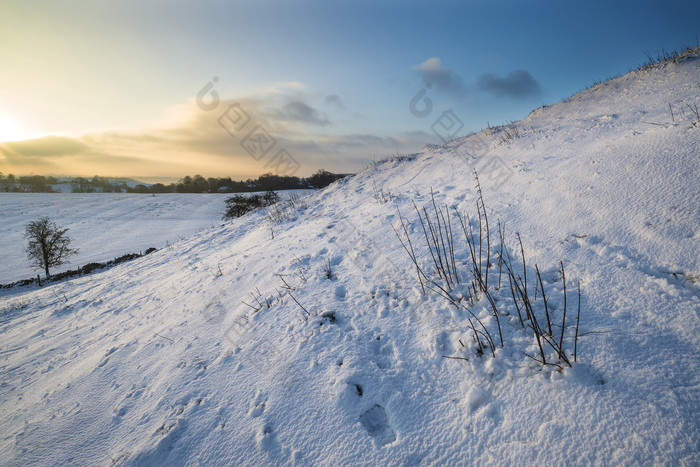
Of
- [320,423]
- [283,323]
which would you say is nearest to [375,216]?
[283,323]

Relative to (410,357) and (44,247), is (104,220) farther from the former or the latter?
(410,357)

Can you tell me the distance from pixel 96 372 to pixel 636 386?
5.91 metres

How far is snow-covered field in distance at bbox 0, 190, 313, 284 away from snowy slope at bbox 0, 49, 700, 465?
79.8ft

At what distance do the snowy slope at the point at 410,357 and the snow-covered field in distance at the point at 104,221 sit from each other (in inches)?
958

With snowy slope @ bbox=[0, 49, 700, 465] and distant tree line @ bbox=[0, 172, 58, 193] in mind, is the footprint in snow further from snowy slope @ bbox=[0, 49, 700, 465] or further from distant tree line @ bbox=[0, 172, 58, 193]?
distant tree line @ bbox=[0, 172, 58, 193]

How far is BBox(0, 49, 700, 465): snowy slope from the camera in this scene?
5.53 ft

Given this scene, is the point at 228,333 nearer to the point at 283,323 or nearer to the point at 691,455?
the point at 283,323

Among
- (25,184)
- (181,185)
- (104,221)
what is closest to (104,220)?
(104,221)

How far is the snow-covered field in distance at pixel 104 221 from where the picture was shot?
78.0ft

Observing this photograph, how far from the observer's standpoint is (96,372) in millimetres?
3705

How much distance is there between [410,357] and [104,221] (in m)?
45.8

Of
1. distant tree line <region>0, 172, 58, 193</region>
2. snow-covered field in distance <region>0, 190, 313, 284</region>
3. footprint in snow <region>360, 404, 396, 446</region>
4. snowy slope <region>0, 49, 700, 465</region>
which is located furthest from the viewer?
distant tree line <region>0, 172, 58, 193</region>

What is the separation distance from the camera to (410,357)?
7.87ft

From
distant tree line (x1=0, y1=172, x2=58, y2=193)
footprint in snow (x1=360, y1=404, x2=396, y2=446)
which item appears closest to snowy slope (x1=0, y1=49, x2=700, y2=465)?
footprint in snow (x1=360, y1=404, x2=396, y2=446)
